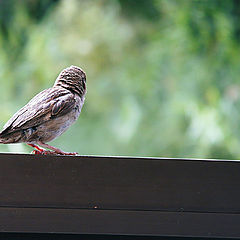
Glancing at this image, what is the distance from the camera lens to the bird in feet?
2.18

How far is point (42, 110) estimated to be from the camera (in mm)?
678

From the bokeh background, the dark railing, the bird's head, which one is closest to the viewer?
the dark railing

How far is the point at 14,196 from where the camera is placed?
0.60m

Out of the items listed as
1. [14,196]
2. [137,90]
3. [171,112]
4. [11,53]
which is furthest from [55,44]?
[14,196]

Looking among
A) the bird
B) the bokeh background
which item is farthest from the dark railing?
the bokeh background

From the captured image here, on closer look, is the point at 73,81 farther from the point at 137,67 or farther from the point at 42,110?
the point at 137,67

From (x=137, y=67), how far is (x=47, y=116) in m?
1.24

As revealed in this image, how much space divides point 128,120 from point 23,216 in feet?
4.25

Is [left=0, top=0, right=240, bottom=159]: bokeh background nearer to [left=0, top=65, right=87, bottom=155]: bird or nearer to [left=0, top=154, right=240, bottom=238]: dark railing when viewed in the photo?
[left=0, top=65, right=87, bottom=155]: bird

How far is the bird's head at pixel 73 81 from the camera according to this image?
2.37 feet

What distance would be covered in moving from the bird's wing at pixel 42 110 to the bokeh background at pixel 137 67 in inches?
43.2

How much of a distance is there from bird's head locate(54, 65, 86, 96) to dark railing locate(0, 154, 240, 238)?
0.14 meters

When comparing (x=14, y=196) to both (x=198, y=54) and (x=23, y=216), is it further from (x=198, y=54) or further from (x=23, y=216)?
(x=198, y=54)

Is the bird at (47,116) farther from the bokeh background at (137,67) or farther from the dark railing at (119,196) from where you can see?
the bokeh background at (137,67)
